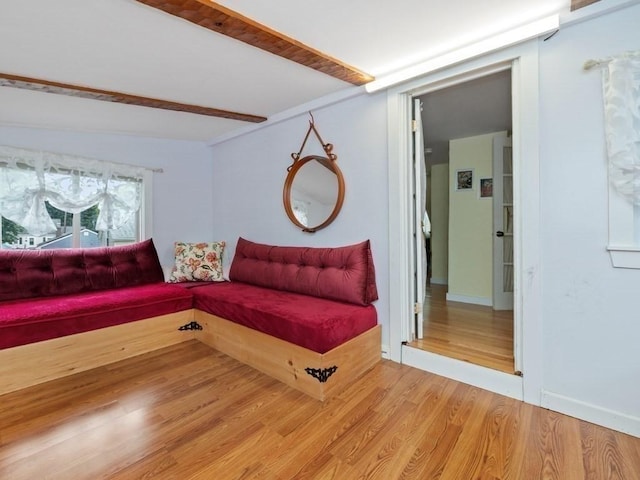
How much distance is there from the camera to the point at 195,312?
2807mm

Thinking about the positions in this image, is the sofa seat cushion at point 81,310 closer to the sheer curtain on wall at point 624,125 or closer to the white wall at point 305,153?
the white wall at point 305,153

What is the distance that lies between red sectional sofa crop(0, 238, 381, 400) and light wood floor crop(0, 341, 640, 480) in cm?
17

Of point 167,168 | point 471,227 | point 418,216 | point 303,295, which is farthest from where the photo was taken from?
point 471,227

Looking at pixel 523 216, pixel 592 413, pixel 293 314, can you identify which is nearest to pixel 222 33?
pixel 293 314

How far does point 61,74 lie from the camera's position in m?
1.96

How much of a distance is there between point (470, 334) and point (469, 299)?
1396 millimetres

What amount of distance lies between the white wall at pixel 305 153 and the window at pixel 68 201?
94cm

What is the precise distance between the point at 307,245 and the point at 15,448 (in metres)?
2.17

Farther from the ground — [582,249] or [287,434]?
[582,249]

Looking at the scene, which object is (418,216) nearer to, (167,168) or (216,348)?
(216,348)

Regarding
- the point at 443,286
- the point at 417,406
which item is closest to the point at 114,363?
the point at 417,406

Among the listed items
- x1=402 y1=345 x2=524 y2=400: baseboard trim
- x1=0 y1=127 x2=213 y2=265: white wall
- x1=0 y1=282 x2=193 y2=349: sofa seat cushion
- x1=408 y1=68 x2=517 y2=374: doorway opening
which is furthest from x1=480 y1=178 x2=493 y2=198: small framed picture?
x1=0 y1=282 x2=193 y2=349: sofa seat cushion

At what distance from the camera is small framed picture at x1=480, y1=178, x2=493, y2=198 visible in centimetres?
373

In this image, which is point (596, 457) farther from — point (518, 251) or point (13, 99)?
point (13, 99)
